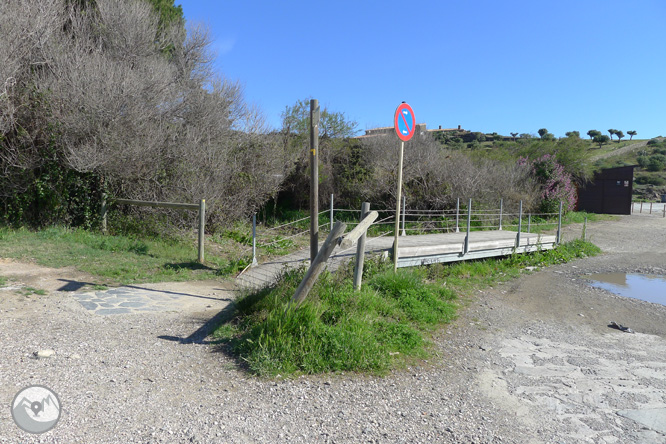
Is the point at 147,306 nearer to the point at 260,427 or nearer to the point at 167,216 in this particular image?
the point at 260,427

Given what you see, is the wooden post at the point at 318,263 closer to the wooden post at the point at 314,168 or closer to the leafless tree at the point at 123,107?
the wooden post at the point at 314,168

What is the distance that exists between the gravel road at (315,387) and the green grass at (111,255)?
4.94 ft

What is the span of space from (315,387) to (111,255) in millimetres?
6645

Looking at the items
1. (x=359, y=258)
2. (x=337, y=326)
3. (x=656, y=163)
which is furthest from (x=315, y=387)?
(x=656, y=163)

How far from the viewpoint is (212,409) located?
361 cm

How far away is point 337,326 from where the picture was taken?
16.7 feet

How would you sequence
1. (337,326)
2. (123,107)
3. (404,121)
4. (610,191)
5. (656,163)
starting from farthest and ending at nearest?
(656,163) → (610,191) → (123,107) → (404,121) → (337,326)

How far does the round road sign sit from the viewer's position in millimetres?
6887

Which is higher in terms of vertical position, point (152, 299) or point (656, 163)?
point (656, 163)

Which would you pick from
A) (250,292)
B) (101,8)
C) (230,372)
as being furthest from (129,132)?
(230,372)

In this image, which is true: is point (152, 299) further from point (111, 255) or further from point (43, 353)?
point (111, 255)

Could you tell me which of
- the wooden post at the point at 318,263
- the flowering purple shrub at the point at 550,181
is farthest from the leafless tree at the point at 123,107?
the flowering purple shrub at the point at 550,181

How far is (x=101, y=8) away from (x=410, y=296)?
12286mm

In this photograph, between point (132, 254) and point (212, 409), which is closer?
point (212, 409)
